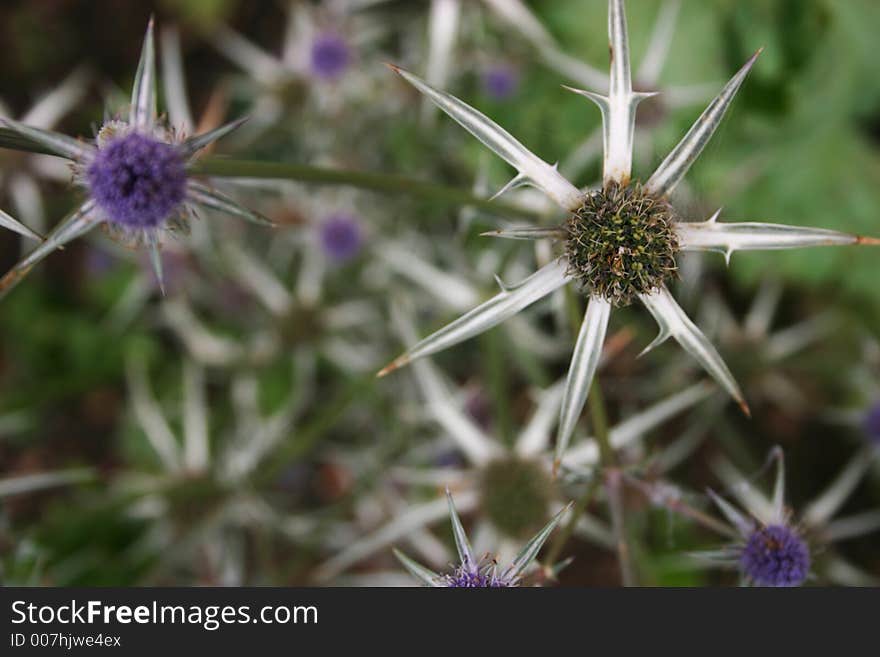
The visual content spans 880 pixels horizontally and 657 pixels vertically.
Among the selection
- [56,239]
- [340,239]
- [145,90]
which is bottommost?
[56,239]

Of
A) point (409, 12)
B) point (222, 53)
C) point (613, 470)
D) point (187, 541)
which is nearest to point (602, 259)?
point (613, 470)

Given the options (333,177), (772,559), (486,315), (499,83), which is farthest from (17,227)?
(499,83)

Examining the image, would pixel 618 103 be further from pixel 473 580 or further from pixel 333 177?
pixel 473 580

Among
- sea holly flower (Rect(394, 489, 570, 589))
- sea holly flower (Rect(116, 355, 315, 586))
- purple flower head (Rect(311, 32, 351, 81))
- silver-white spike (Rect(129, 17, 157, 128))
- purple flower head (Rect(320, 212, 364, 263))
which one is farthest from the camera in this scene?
purple flower head (Rect(320, 212, 364, 263))

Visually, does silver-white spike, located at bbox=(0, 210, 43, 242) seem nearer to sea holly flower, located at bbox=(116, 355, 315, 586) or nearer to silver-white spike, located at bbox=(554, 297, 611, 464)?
silver-white spike, located at bbox=(554, 297, 611, 464)

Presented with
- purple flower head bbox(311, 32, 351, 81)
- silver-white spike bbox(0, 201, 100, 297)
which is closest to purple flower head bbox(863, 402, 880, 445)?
purple flower head bbox(311, 32, 351, 81)

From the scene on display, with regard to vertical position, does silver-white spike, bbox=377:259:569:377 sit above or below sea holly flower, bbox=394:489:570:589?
above

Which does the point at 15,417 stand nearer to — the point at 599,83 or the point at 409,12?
the point at 409,12

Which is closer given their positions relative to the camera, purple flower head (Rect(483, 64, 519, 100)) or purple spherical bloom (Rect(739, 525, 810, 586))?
purple spherical bloom (Rect(739, 525, 810, 586))
